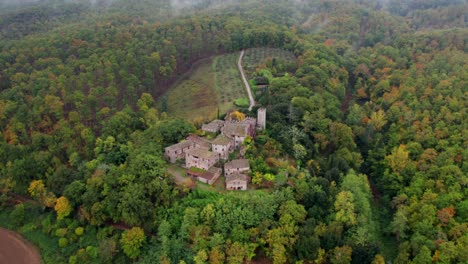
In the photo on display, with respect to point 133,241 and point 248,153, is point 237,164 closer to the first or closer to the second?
point 248,153

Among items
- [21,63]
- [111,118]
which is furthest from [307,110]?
[21,63]

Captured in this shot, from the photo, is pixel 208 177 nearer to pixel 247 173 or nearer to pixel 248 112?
pixel 247 173

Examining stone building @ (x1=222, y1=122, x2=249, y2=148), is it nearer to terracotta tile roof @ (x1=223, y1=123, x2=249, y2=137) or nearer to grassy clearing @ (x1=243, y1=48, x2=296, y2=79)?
terracotta tile roof @ (x1=223, y1=123, x2=249, y2=137)

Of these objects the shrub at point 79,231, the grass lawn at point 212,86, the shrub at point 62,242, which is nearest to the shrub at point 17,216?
the shrub at point 62,242

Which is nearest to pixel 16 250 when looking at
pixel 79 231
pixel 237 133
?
pixel 79 231

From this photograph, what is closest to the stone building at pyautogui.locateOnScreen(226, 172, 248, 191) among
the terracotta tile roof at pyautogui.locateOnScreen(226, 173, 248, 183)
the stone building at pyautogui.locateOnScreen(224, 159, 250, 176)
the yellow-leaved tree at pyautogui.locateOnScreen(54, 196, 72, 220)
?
the terracotta tile roof at pyautogui.locateOnScreen(226, 173, 248, 183)

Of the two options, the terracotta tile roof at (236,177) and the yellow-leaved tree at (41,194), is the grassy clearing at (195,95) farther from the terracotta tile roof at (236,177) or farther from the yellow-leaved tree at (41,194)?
the yellow-leaved tree at (41,194)

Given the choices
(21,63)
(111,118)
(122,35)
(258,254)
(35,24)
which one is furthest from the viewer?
(35,24)
